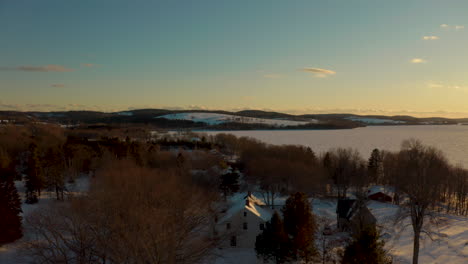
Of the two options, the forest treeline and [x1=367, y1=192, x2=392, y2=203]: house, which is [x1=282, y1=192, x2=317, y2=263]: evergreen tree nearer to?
the forest treeline

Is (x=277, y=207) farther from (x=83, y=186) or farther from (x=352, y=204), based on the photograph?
(x=83, y=186)

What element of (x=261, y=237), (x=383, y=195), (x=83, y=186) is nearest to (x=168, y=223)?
(x=261, y=237)

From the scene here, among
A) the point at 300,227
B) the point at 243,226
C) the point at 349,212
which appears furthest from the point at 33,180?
the point at 349,212

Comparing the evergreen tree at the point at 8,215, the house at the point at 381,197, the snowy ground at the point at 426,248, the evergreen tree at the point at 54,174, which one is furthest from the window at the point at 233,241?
the house at the point at 381,197

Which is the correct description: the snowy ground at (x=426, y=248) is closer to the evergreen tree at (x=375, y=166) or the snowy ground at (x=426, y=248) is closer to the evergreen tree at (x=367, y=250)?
the evergreen tree at (x=367, y=250)

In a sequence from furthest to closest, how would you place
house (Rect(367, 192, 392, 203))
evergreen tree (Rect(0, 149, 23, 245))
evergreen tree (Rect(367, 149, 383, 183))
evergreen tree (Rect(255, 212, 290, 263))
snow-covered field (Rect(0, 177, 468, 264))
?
evergreen tree (Rect(367, 149, 383, 183))
house (Rect(367, 192, 392, 203))
evergreen tree (Rect(0, 149, 23, 245))
snow-covered field (Rect(0, 177, 468, 264))
evergreen tree (Rect(255, 212, 290, 263))

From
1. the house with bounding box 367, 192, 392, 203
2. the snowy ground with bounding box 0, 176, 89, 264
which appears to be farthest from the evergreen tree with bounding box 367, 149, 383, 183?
the snowy ground with bounding box 0, 176, 89, 264
